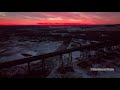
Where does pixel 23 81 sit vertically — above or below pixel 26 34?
below

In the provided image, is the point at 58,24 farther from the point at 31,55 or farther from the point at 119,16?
the point at 119,16

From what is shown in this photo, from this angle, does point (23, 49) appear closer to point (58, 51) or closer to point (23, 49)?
point (23, 49)

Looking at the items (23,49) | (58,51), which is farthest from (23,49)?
(58,51)
